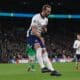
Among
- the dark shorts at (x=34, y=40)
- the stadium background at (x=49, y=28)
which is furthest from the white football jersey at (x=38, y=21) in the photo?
the stadium background at (x=49, y=28)

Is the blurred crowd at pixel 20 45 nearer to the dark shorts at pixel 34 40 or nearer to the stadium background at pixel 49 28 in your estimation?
the stadium background at pixel 49 28

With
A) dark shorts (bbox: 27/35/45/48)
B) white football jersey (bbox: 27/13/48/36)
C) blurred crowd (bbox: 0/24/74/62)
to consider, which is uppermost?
white football jersey (bbox: 27/13/48/36)

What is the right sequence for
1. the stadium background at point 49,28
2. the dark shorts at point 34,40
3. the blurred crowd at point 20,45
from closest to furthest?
the dark shorts at point 34,40 < the blurred crowd at point 20,45 < the stadium background at point 49,28

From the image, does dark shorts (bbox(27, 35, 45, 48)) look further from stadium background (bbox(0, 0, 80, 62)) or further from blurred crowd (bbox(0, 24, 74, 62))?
stadium background (bbox(0, 0, 80, 62))

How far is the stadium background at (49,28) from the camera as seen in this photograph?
1405 inches

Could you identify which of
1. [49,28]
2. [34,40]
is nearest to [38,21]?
[34,40]

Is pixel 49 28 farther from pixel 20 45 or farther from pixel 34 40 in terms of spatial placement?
pixel 34 40

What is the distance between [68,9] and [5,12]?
537 cm

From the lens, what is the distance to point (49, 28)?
38.7 meters

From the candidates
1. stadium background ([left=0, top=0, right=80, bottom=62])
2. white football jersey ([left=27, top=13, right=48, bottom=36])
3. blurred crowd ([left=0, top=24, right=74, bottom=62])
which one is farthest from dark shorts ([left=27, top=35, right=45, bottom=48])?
stadium background ([left=0, top=0, right=80, bottom=62])

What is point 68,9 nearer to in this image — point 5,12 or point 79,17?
point 79,17

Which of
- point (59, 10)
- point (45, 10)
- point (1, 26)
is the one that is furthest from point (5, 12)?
point (45, 10)

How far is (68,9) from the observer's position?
37.6 meters

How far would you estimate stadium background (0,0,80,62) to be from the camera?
35688mm
